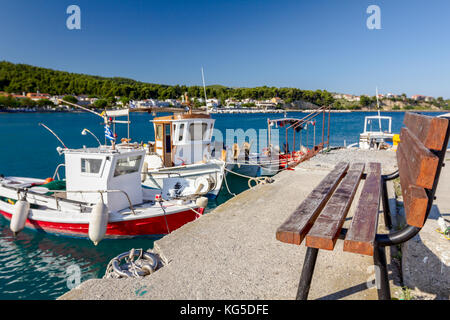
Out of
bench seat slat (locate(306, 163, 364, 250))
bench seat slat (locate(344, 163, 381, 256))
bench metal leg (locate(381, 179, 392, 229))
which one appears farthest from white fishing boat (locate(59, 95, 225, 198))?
bench seat slat (locate(344, 163, 381, 256))

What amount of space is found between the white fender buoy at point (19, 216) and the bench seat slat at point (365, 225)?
8.68 metres

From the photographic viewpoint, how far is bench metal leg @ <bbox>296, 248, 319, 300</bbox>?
91.2 inches

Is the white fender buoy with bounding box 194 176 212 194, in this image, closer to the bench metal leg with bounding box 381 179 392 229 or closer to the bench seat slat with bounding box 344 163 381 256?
the bench metal leg with bounding box 381 179 392 229

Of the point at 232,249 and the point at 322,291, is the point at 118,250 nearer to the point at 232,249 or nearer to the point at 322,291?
the point at 232,249

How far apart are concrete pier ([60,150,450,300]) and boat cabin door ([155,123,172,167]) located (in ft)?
24.8

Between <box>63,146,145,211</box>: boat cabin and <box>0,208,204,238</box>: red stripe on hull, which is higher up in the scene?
<box>63,146,145,211</box>: boat cabin

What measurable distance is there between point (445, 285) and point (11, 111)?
168m

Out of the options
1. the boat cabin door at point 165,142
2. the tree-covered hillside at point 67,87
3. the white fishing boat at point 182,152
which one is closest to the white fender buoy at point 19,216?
the white fishing boat at point 182,152

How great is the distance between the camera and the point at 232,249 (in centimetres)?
396

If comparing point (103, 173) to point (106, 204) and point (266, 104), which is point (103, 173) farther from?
point (266, 104)

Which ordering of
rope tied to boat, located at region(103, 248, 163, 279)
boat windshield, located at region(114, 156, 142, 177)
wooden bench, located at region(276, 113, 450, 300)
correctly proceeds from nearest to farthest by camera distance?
wooden bench, located at region(276, 113, 450, 300)
rope tied to boat, located at region(103, 248, 163, 279)
boat windshield, located at region(114, 156, 142, 177)

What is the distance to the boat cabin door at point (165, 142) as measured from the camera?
39.8 feet
